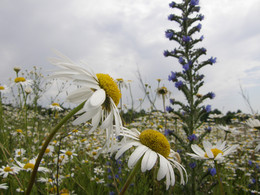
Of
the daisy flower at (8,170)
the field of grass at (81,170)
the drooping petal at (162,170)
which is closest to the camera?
the drooping petal at (162,170)

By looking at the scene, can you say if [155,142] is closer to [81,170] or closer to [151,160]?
[151,160]

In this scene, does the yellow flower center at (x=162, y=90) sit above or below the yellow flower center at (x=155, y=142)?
above

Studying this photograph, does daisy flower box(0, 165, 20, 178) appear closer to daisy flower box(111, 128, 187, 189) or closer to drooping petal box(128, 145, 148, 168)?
daisy flower box(111, 128, 187, 189)

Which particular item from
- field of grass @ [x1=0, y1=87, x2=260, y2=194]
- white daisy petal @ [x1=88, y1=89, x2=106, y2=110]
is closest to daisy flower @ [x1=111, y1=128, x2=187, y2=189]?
field of grass @ [x1=0, y1=87, x2=260, y2=194]

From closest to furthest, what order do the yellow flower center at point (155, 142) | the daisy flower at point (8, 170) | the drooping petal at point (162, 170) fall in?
the drooping petal at point (162, 170)
the yellow flower center at point (155, 142)
the daisy flower at point (8, 170)

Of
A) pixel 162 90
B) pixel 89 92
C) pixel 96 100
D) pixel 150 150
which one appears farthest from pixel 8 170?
pixel 162 90

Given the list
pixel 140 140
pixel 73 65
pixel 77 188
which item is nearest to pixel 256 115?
pixel 77 188

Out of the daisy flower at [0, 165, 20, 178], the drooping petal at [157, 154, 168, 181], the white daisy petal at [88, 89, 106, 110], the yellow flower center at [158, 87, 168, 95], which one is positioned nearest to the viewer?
the white daisy petal at [88, 89, 106, 110]

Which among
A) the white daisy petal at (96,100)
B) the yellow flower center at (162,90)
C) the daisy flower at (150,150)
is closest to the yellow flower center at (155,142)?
the daisy flower at (150,150)

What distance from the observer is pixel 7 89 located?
3.63m

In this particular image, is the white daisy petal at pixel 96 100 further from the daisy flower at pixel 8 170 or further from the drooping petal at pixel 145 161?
the daisy flower at pixel 8 170

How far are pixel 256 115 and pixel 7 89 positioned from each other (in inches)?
251

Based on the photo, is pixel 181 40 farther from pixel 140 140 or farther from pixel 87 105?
pixel 87 105

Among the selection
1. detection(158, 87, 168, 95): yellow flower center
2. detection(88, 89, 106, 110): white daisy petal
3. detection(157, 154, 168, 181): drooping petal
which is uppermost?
detection(158, 87, 168, 95): yellow flower center
